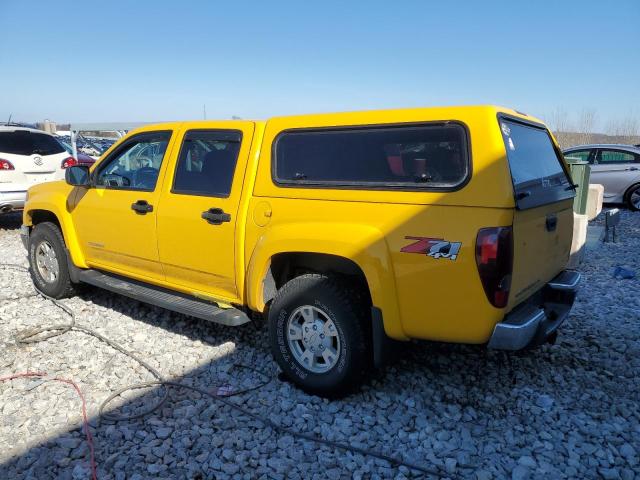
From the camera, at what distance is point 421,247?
8.89ft

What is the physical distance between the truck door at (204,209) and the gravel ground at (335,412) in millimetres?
708

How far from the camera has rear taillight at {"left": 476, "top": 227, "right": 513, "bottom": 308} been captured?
8.34 feet

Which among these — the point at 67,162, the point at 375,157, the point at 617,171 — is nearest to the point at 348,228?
the point at 375,157

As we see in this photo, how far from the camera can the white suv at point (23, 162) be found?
8102 millimetres

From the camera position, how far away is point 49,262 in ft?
17.0

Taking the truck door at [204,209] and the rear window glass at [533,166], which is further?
the truck door at [204,209]

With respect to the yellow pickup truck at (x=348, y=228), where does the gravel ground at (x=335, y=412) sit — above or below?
below

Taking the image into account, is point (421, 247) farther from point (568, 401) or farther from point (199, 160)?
point (199, 160)

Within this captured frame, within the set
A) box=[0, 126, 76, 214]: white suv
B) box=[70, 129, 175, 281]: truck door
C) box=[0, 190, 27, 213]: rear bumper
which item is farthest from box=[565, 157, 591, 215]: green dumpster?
box=[0, 190, 27, 213]: rear bumper

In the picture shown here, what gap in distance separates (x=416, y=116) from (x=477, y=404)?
1962 mm

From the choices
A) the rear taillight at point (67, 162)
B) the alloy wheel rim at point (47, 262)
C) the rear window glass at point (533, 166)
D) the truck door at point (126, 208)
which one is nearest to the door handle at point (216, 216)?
the truck door at point (126, 208)

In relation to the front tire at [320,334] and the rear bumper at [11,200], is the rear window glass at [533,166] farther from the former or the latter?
the rear bumper at [11,200]

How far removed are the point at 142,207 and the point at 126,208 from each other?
0.80ft

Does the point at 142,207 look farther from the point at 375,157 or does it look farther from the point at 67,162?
the point at 67,162
